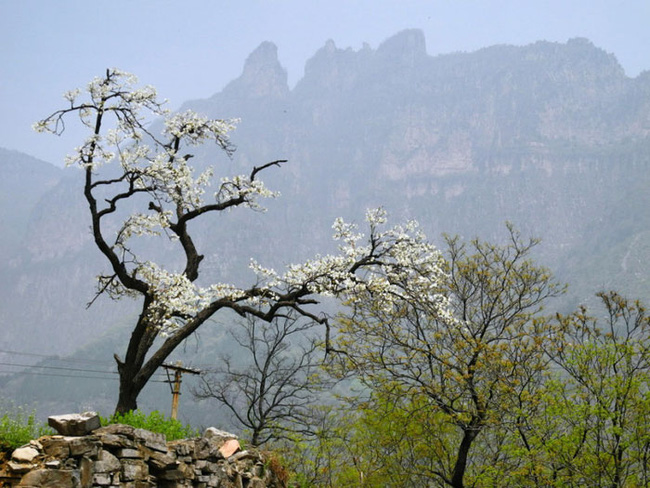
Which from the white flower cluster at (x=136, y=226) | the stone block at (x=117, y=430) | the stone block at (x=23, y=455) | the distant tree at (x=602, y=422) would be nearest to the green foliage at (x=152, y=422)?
the stone block at (x=117, y=430)

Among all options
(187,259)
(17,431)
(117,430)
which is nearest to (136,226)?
(187,259)

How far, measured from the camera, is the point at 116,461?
9773 mm

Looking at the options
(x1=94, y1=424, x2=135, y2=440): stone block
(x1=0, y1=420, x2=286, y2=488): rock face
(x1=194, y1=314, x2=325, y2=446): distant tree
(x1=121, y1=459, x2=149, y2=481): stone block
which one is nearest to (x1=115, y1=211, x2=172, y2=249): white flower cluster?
(x1=194, y1=314, x2=325, y2=446): distant tree

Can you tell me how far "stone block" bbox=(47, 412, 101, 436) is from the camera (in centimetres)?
934

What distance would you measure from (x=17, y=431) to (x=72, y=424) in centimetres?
96

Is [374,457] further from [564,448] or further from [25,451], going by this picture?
[25,451]

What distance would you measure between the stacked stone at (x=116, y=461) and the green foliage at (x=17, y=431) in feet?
1.93

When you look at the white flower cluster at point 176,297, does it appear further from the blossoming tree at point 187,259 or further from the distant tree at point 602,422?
the distant tree at point 602,422

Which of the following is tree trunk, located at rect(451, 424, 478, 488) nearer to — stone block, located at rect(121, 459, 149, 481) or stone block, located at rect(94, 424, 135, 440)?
stone block, located at rect(121, 459, 149, 481)

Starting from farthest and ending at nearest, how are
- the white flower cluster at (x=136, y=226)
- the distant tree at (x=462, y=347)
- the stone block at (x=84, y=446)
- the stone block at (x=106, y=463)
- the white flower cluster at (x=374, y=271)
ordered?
the distant tree at (x=462, y=347) → the white flower cluster at (x=136, y=226) → the white flower cluster at (x=374, y=271) → the stone block at (x=106, y=463) → the stone block at (x=84, y=446)

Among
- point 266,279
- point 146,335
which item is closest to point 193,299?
point 146,335

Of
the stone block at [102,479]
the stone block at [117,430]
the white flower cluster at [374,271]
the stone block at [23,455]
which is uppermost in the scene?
the white flower cluster at [374,271]

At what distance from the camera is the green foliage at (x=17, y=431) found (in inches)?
371

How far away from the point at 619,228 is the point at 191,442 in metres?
197
